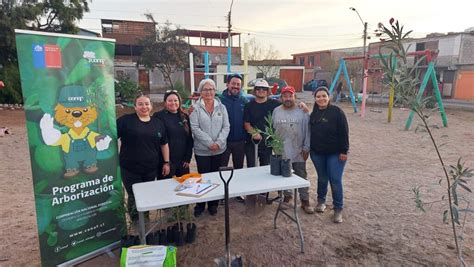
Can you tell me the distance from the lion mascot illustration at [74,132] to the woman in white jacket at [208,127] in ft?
3.17

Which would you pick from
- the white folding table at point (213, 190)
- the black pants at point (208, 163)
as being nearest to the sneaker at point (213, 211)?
the black pants at point (208, 163)

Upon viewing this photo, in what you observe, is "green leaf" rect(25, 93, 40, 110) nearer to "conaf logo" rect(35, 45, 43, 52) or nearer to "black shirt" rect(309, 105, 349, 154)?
"conaf logo" rect(35, 45, 43, 52)

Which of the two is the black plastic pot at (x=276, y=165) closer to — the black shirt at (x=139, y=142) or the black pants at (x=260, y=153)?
the black pants at (x=260, y=153)

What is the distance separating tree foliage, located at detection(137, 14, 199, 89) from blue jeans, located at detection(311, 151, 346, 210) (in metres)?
13.7

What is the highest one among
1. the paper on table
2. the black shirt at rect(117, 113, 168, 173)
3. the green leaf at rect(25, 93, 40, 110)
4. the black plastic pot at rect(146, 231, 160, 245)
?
the green leaf at rect(25, 93, 40, 110)

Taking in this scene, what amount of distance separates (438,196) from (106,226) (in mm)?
3997

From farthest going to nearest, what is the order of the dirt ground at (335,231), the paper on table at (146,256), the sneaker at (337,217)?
the sneaker at (337,217) < the dirt ground at (335,231) < the paper on table at (146,256)

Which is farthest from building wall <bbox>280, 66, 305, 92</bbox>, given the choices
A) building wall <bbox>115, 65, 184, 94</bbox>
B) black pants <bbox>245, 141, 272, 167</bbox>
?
black pants <bbox>245, 141, 272, 167</bbox>

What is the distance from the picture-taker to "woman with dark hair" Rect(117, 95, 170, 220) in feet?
9.18

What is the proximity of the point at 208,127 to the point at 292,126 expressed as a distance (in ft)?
3.00

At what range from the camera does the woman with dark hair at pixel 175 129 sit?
309cm

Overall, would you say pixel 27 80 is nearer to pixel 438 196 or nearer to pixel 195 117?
pixel 195 117

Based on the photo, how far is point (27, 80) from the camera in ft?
6.98

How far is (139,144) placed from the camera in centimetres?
281
